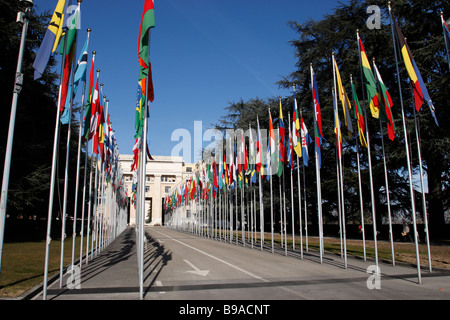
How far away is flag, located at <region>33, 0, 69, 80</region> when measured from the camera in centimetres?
856

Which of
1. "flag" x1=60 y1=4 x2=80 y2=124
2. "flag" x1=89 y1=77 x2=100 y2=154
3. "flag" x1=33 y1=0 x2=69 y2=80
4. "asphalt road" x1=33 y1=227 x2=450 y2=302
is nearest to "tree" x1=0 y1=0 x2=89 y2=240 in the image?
"flag" x1=89 y1=77 x2=100 y2=154

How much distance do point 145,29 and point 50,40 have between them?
7.73 feet

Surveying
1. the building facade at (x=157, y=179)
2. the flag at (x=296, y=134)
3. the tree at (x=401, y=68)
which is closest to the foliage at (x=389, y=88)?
the tree at (x=401, y=68)

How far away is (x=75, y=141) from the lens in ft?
123

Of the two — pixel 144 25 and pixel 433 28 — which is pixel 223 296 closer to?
pixel 144 25

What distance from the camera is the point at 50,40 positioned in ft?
29.0

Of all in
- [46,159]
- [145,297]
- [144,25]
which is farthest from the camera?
[46,159]

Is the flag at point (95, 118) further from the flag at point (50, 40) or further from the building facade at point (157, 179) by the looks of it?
the building facade at point (157, 179)

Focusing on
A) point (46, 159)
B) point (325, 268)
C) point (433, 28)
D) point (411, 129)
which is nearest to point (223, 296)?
point (325, 268)

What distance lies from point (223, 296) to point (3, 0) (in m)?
26.2

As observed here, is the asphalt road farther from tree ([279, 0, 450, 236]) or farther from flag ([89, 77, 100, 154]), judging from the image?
tree ([279, 0, 450, 236])

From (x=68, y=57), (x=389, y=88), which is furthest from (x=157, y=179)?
(x=68, y=57)

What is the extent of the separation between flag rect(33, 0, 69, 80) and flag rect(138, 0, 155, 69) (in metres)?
2.02

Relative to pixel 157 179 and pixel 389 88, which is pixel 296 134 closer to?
pixel 389 88
